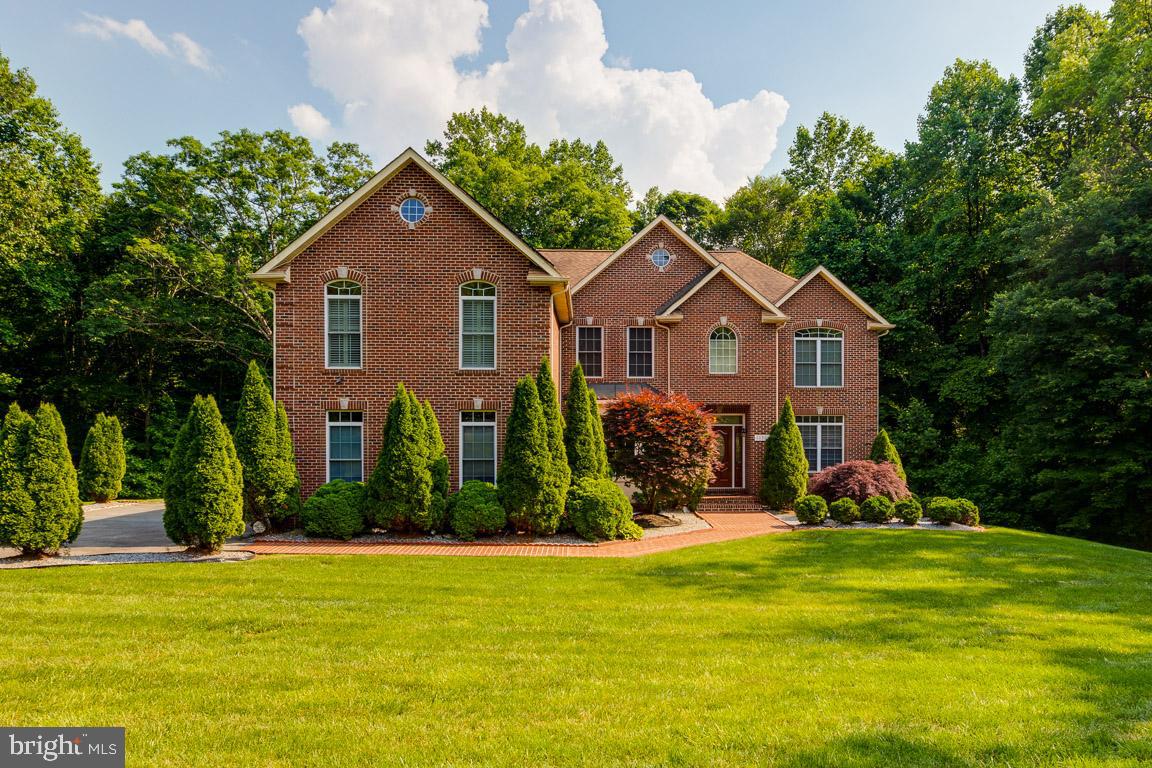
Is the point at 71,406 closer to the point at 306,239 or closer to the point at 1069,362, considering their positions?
the point at 306,239

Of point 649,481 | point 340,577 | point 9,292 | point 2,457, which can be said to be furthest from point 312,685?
point 9,292

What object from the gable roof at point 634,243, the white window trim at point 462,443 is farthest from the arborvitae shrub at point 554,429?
the gable roof at point 634,243

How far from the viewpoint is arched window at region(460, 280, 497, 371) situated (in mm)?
14305

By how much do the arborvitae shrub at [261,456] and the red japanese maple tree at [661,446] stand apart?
7.97 metres

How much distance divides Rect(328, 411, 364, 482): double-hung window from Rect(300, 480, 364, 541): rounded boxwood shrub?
1541 millimetres

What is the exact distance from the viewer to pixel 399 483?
12.1 metres

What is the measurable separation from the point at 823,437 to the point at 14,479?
2128cm

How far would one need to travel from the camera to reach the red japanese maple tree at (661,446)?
47.6ft

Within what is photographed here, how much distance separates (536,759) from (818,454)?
18075 millimetres

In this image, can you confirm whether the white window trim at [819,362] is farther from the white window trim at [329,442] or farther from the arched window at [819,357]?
the white window trim at [329,442]

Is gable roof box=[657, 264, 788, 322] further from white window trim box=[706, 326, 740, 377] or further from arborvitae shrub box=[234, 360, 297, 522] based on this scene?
arborvitae shrub box=[234, 360, 297, 522]

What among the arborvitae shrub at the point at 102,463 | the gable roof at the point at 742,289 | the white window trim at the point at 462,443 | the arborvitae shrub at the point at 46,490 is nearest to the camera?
the arborvitae shrub at the point at 46,490

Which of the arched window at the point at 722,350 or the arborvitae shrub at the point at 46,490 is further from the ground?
the arched window at the point at 722,350

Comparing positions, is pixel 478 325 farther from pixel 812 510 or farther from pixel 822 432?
pixel 822 432
